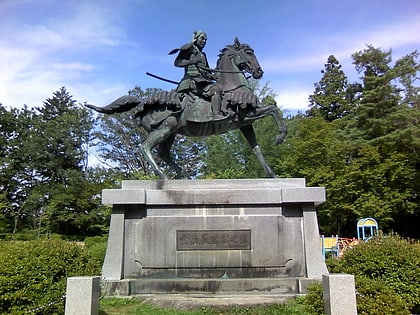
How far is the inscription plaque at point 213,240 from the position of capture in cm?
885

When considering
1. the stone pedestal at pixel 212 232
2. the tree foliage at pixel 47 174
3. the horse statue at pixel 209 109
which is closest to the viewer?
the stone pedestal at pixel 212 232

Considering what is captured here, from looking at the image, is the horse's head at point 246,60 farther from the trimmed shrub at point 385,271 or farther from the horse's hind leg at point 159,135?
the trimmed shrub at point 385,271

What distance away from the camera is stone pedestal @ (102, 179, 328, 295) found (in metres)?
8.79

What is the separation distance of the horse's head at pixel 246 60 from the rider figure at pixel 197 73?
73cm

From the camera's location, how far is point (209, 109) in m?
9.95

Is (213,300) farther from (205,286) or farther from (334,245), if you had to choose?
(334,245)

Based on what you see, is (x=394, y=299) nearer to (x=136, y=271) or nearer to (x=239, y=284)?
(x=239, y=284)

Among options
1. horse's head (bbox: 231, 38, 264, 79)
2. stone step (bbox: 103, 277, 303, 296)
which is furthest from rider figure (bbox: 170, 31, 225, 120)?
stone step (bbox: 103, 277, 303, 296)

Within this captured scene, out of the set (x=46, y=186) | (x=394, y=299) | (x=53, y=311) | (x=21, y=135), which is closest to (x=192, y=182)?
(x=53, y=311)

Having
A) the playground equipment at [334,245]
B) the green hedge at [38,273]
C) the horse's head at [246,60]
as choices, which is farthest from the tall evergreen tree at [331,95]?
the green hedge at [38,273]

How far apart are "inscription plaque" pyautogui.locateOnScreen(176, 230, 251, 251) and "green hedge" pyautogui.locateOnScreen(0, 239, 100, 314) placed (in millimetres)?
1926

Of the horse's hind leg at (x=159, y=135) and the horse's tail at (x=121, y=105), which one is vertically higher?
the horse's tail at (x=121, y=105)

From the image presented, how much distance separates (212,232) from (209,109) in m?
2.96

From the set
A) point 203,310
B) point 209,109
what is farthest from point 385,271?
point 209,109
